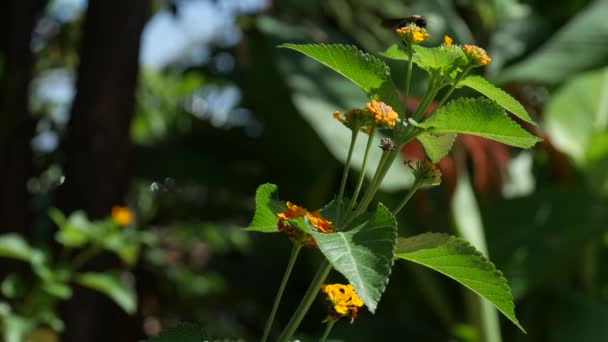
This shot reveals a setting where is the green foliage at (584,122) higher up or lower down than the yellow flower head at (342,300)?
lower down

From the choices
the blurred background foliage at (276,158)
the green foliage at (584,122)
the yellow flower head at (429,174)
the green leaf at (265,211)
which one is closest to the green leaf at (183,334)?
the green leaf at (265,211)

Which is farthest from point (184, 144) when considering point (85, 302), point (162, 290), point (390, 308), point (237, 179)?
point (85, 302)

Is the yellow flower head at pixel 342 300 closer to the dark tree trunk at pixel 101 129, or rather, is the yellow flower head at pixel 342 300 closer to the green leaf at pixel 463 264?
the green leaf at pixel 463 264

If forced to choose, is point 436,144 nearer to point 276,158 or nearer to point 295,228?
point 295,228

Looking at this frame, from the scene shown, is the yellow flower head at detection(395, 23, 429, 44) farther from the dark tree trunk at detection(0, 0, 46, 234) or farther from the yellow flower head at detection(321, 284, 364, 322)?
the dark tree trunk at detection(0, 0, 46, 234)

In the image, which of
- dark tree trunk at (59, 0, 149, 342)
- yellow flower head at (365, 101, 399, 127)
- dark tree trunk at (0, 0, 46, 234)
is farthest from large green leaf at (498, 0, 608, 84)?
yellow flower head at (365, 101, 399, 127)

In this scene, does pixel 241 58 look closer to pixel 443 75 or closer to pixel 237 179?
pixel 237 179
